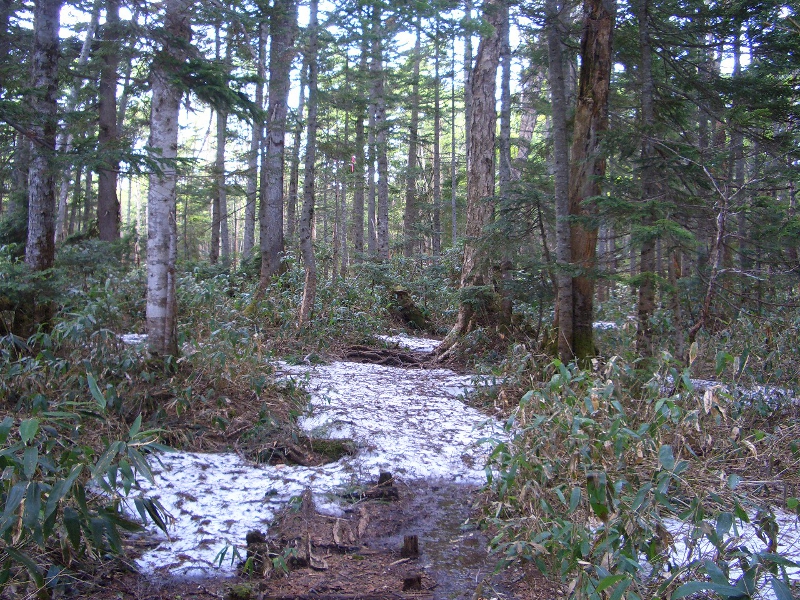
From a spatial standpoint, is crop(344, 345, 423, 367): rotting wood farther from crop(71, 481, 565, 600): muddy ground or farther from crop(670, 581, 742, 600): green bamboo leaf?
crop(670, 581, 742, 600): green bamboo leaf

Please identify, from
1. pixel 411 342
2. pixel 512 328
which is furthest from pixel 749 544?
pixel 411 342

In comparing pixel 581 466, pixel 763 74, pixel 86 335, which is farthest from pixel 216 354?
pixel 763 74

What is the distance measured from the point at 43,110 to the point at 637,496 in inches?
270

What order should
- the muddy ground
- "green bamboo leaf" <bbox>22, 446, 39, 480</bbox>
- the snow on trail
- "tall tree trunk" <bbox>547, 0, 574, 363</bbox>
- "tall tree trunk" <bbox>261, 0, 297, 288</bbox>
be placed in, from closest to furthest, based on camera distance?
"green bamboo leaf" <bbox>22, 446, 39, 480</bbox> < the muddy ground < the snow on trail < "tall tree trunk" <bbox>547, 0, 574, 363</bbox> < "tall tree trunk" <bbox>261, 0, 297, 288</bbox>

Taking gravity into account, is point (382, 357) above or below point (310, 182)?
below

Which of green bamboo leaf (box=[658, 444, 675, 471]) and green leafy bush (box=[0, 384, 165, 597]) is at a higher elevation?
green bamboo leaf (box=[658, 444, 675, 471])

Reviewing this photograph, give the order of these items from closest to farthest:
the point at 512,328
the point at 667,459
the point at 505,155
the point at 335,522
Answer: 1. the point at 667,459
2. the point at 335,522
3. the point at 512,328
4. the point at 505,155

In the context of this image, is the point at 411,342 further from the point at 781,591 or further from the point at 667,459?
the point at 781,591

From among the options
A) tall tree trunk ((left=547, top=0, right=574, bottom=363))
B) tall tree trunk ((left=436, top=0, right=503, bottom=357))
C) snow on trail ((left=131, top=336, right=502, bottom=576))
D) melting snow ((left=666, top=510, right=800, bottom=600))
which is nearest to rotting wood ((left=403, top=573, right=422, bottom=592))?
snow on trail ((left=131, top=336, right=502, bottom=576))

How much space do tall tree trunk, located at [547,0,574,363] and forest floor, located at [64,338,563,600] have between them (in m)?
1.57

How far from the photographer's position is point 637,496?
2.80 meters

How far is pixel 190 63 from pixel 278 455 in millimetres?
3763

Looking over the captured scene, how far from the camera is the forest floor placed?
10.6 ft

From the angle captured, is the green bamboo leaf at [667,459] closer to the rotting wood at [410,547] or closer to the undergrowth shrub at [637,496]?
the undergrowth shrub at [637,496]
